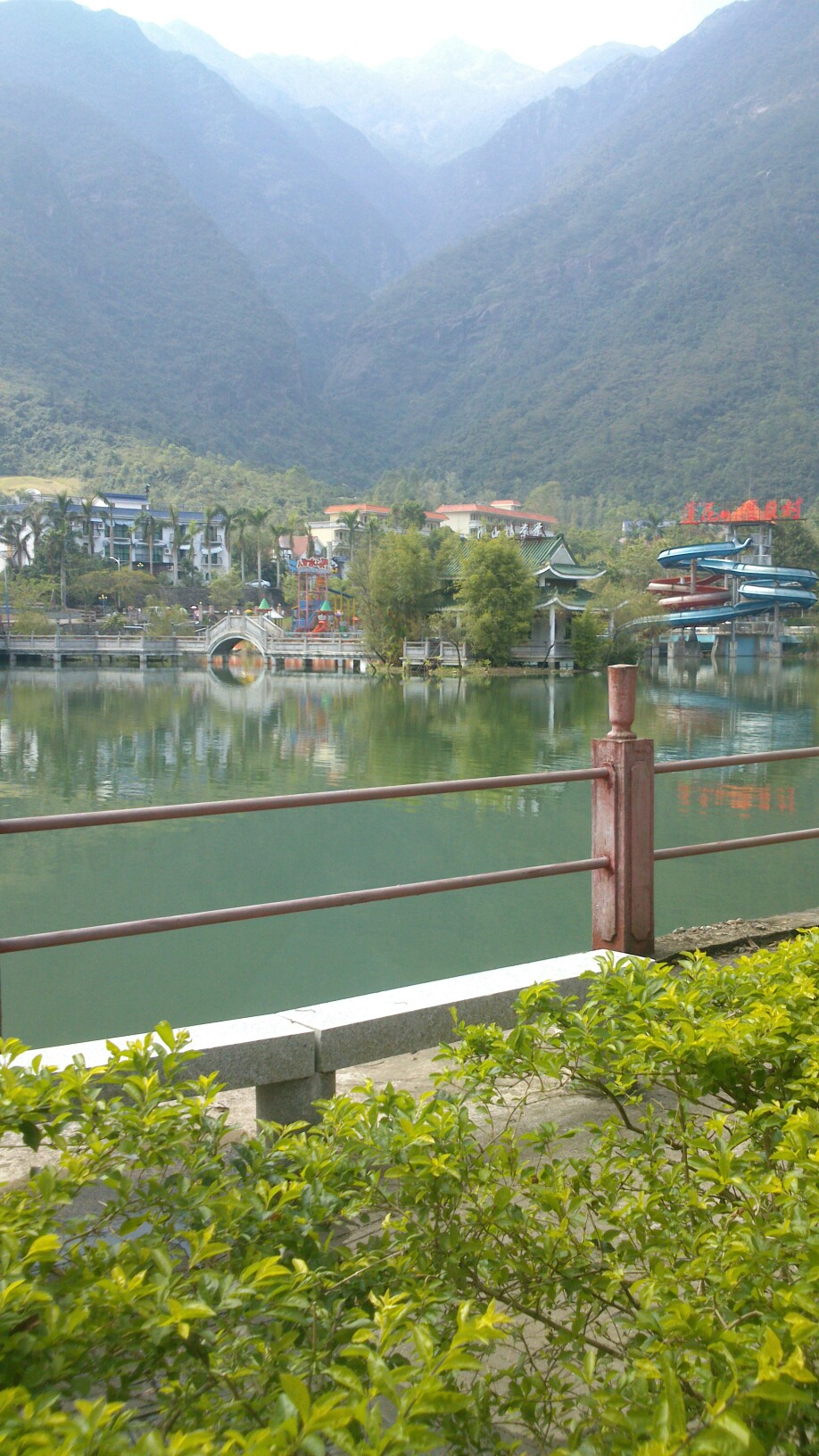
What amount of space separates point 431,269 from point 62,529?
311 ft

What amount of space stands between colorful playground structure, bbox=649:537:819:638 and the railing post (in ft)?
155

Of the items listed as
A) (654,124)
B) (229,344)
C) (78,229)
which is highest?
(654,124)

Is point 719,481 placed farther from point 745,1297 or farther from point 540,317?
point 745,1297

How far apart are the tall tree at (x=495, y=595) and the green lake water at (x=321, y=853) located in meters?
14.8

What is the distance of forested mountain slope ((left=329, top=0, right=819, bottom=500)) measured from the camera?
91.4m

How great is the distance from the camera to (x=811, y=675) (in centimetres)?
4238

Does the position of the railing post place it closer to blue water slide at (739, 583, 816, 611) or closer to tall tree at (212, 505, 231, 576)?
blue water slide at (739, 583, 816, 611)

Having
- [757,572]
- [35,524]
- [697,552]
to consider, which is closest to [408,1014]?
[757,572]

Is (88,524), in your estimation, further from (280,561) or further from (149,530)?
(280,561)

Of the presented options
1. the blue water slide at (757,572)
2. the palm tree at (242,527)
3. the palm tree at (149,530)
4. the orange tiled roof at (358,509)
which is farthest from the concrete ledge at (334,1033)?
the orange tiled roof at (358,509)

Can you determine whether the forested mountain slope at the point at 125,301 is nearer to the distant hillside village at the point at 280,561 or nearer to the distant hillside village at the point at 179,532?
the distant hillside village at the point at 179,532

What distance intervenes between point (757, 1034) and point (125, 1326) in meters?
0.93

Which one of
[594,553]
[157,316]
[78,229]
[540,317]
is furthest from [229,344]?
[594,553]

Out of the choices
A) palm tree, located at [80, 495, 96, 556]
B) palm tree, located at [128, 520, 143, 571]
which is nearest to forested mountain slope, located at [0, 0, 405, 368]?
palm tree, located at [128, 520, 143, 571]
